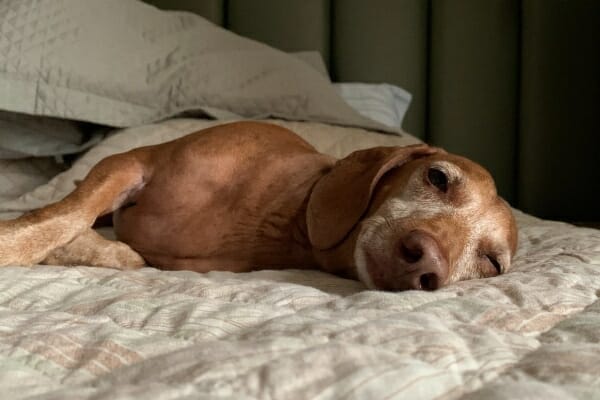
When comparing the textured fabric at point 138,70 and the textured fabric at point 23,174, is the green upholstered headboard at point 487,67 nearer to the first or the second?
the textured fabric at point 138,70

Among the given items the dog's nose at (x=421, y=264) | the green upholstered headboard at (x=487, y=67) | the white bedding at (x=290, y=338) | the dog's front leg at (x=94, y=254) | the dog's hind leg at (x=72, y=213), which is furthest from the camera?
the green upholstered headboard at (x=487, y=67)

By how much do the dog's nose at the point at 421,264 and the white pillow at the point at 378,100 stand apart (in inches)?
59.1

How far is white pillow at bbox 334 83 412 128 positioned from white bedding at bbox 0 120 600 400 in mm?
1487

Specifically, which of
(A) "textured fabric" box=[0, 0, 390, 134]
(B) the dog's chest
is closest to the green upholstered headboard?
(A) "textured fabric" box=[0, 0, 390, 134]

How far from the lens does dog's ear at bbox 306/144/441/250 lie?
4.22ft

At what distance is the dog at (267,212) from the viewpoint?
120 centimetres

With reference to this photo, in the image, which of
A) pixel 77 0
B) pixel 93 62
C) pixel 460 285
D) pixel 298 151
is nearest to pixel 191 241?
pixel 298 151

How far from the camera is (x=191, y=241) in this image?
1.42m

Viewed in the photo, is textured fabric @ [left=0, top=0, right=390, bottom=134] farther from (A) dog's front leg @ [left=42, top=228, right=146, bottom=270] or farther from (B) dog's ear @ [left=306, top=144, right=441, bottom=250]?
(B) dog's ear @ [left=306, top=144, right=441, bottom=250]

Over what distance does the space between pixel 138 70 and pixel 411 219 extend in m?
1.31

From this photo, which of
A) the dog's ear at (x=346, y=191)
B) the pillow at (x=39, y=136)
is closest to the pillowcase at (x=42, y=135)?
the pillow at (x=39, y=136)

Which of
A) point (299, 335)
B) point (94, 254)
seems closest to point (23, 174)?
point (94, 254)

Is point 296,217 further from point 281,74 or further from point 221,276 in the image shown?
point 281,74

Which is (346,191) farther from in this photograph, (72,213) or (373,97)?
(373,97)
